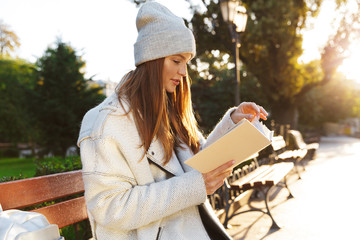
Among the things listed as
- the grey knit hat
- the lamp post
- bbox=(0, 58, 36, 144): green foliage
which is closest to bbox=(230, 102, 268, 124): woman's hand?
the grey knit hat

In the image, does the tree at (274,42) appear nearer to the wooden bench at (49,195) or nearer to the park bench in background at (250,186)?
the park bench in background at (250,186)

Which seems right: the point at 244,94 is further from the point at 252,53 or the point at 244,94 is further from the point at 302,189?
the point at 302,189

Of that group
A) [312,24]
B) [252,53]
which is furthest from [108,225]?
[312,24]

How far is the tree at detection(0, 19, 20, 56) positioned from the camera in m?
33.7

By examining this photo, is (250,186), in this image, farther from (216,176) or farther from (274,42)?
(274,42)

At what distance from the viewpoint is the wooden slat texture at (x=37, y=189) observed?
Result: 2102 mm

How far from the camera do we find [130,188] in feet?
5.96

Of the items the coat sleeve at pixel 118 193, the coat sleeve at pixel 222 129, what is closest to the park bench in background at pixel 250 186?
the coat sleeve at pixel 222 129

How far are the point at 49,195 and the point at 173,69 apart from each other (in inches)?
45.5

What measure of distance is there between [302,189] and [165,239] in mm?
6136

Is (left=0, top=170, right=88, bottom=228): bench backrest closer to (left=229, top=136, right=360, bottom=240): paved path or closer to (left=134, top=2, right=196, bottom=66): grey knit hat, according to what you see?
(left=134, top=2, right=196, bottom=66): grey knit hat

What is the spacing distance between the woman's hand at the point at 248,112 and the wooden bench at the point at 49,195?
1.22 meters

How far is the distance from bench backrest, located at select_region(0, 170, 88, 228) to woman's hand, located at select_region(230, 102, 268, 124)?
3.99ft

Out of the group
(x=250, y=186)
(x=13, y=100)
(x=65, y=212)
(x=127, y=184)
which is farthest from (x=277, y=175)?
(x=13, y=100)
